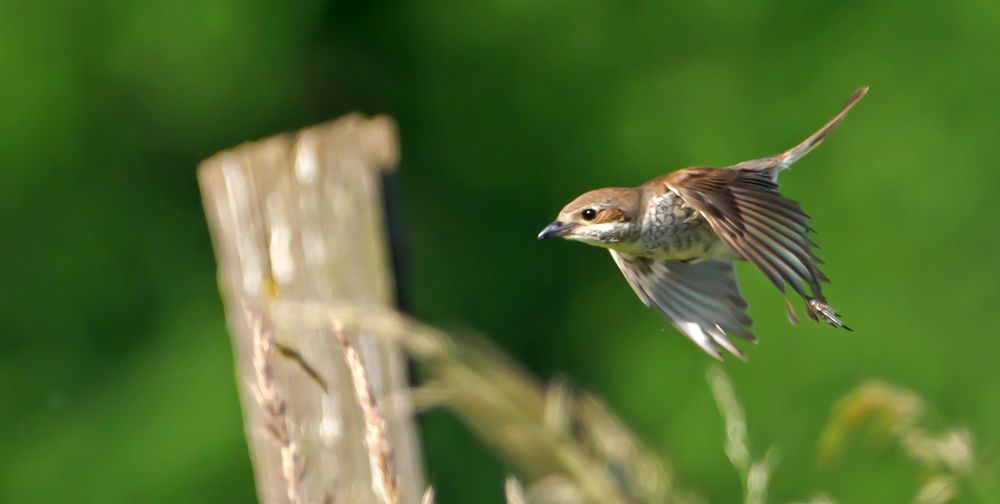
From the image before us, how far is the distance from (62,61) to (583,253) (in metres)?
2.54

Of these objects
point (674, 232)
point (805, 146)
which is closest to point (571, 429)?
point (674, 232)

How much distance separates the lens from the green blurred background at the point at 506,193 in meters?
6.09

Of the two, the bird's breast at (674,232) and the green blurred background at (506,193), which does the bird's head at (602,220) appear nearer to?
the bird's breast at (674,232)

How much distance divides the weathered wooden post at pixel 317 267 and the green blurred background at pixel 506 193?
3.14 metres

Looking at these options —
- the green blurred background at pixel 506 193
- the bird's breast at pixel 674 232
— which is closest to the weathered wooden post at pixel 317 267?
the bird's breast at pixel 674 232

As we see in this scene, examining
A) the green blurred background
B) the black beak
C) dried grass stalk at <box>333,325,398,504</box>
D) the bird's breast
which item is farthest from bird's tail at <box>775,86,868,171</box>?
the green blurred background

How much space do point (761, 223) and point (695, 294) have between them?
0.37m

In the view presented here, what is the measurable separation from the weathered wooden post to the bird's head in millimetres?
391

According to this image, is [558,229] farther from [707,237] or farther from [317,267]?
[317,267]

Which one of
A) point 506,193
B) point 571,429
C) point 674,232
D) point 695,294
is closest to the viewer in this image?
point 571,429

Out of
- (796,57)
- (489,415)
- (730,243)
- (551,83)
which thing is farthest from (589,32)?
(489,415)

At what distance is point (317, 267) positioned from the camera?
2.59 metres

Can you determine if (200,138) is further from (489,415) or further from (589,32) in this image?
(489,415)

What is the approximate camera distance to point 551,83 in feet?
23.6
